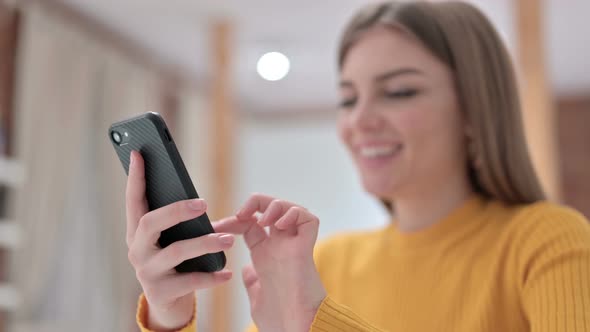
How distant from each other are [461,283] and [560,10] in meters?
3.99

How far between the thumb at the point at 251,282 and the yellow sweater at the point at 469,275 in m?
0.09

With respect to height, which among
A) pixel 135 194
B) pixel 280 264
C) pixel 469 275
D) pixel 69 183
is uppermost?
pixel 135 194

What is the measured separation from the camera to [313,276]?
789 mm

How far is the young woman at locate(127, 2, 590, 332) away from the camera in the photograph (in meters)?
0.92

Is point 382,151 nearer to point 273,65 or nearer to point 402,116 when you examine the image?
point 402,116

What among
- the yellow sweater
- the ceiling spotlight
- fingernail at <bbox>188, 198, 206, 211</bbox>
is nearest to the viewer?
fingernail at <bbox>188, 198, 206, 211</bbox>

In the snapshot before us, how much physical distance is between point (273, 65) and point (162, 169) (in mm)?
4433

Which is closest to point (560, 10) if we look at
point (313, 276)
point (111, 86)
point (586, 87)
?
point (586, 87)

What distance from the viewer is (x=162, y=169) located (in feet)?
→ 2.47

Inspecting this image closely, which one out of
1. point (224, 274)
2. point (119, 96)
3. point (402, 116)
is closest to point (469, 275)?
point (402, 116)

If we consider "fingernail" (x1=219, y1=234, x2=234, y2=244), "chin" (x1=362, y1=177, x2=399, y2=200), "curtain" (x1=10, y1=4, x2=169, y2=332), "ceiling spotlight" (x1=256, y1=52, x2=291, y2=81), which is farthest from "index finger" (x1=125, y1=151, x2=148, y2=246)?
"ceiling spotlight" (x1=256, y1=52, x2=291, y2=81)

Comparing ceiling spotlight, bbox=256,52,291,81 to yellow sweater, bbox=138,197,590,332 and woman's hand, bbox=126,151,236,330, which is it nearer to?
yellow sweater, bbox=138,197,590,332

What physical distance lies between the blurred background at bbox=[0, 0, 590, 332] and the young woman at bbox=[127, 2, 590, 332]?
2.64m

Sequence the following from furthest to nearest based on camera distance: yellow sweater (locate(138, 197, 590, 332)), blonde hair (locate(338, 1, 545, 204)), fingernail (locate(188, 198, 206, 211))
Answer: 1. blonde hair (locate(338, 1, 545, 204))
2. yellow sweater (locate(138, 197, 590, 332))
3. fingernail (locate(188, 198, 206, 211))
